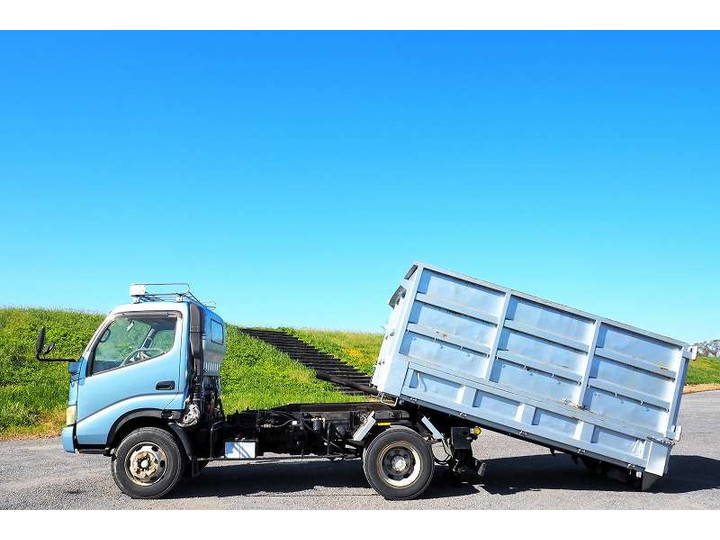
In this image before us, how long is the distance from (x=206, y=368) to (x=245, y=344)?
23701 millimetres

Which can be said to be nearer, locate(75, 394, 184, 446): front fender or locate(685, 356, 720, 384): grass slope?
locate(75, 394, 184, 446): front fender

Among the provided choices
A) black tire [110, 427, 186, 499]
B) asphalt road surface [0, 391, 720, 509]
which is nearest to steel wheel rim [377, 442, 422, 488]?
asphalt road surface [0, 391, 720, 509]

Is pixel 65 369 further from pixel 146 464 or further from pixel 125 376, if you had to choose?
pixel 146 464

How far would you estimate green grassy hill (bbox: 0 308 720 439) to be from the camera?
18.9 m

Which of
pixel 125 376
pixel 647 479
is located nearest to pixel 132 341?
pixel 125 376

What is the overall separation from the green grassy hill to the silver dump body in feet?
36.9

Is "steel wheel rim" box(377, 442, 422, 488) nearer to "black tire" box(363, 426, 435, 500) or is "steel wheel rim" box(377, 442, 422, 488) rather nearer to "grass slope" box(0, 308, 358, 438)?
"black tire" box(363, 426, 435, 500)

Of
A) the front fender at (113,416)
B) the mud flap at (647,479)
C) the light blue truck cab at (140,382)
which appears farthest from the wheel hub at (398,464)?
the mud flap at (647,479)

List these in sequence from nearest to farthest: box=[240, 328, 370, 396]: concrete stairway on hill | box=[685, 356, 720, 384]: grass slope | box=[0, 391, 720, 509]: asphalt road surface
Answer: box=[0, 391, 720, 509]: asphalt road surface < box=[240, 328, 370, 396]: concrete stairway on hill < box=[685, 356, 720, 384]: grass slope

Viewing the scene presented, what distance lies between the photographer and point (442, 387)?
9242mm

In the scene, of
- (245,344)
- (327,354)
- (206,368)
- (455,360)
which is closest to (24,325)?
(245,344)

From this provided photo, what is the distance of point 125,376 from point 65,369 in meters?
18.8

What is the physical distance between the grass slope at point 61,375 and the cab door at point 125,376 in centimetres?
919

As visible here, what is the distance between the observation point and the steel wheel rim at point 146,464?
8.99 m
